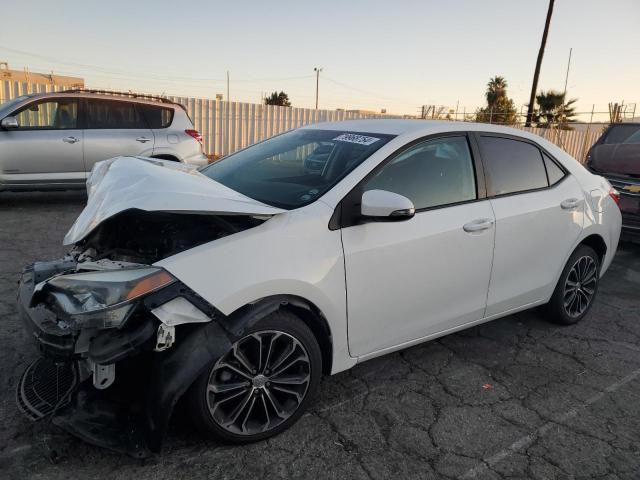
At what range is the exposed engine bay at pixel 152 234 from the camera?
2.40m

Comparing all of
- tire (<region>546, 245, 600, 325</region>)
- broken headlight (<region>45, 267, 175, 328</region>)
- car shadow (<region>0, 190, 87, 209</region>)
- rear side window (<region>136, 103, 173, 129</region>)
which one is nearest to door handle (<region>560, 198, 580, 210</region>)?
tire (<region>546, 245, 600, 325</region>)

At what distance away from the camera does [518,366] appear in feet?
11.3

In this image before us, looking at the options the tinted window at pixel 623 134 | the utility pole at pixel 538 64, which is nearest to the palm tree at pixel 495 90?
the utility pole at pixel 538 64

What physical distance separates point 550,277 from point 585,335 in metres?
0.69

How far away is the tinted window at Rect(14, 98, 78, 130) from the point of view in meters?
7.30

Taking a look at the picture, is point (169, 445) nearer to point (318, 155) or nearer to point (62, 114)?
point (318, 155)

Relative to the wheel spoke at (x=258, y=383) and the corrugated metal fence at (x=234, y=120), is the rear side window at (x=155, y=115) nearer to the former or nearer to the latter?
the corrugated metal fence at (x=234, y=120)

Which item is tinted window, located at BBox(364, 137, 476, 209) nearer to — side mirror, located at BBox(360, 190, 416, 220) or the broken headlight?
side mirror, located at BBox(360, 190, 416, 220)

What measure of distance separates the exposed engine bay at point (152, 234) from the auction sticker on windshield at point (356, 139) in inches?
38.1

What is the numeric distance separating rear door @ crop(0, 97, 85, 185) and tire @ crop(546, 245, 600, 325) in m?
6.82

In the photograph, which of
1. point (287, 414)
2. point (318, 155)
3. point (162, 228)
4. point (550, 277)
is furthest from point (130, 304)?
point (550, 277)

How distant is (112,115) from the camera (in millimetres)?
8023

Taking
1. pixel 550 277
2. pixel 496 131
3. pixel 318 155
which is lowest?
pixel 550 277

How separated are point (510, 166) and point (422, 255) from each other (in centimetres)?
117
